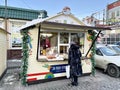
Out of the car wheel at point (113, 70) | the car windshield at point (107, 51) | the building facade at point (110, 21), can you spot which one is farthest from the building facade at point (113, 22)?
the car wheel at point (113, 70)

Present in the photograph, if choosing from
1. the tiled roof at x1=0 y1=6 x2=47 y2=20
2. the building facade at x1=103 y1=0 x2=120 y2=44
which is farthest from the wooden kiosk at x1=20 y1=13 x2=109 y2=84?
the building facade at x1=103 y1=0 x2=120 y2=44

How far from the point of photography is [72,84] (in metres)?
4.98

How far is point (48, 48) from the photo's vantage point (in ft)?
18.1

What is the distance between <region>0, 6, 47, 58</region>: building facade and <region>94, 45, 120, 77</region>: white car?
537cm

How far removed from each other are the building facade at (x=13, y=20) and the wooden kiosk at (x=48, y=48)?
456cm

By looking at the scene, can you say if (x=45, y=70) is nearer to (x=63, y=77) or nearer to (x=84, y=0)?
(x=63, y=77)

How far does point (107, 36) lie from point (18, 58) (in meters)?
14.9

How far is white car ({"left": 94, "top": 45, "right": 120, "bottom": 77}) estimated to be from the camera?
5.92 meters

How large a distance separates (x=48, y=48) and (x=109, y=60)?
327 centimetres

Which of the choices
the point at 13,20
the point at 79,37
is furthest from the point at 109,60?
the point at 13,20

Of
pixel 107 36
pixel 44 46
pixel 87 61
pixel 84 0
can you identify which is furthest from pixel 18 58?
pixel 107 36

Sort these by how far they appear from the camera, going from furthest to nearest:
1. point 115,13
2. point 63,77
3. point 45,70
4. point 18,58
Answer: point 115,13
point 18,58
point 63,77
point 45,70

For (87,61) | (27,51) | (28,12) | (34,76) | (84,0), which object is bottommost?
(34,76)

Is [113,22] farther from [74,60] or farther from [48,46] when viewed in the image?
[74,60]
